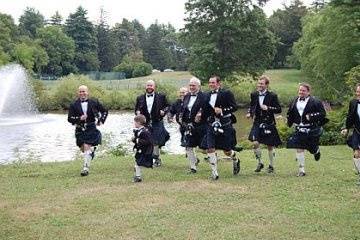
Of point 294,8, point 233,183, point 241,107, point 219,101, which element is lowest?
point 241,107

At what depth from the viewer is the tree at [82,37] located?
100125mm

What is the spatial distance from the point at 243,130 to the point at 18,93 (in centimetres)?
2318

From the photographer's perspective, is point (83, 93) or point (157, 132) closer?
point (83, 93)

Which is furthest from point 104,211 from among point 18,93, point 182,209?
point 18,93

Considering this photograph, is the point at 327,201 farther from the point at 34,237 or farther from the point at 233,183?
the point at 34,237

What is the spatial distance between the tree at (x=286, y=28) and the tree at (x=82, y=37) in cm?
3225

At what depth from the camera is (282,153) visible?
58.2ft

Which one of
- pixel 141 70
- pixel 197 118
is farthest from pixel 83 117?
Answer: pixel 141 70

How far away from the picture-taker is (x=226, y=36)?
6059 cm

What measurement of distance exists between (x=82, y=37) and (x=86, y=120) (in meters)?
90.5

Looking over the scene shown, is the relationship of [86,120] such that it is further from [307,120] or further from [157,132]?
[307,120]

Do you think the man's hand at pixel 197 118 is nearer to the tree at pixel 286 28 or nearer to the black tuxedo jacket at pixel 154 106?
the black tuxedo jacket at pixel 154 106

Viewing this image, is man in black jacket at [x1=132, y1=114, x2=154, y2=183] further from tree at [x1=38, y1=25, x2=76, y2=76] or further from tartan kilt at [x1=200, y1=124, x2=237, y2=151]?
tree at [x1=38, y1=25, x2=76, y2=76]

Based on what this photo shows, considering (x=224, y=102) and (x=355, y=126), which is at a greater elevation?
(x=224, y=102)
